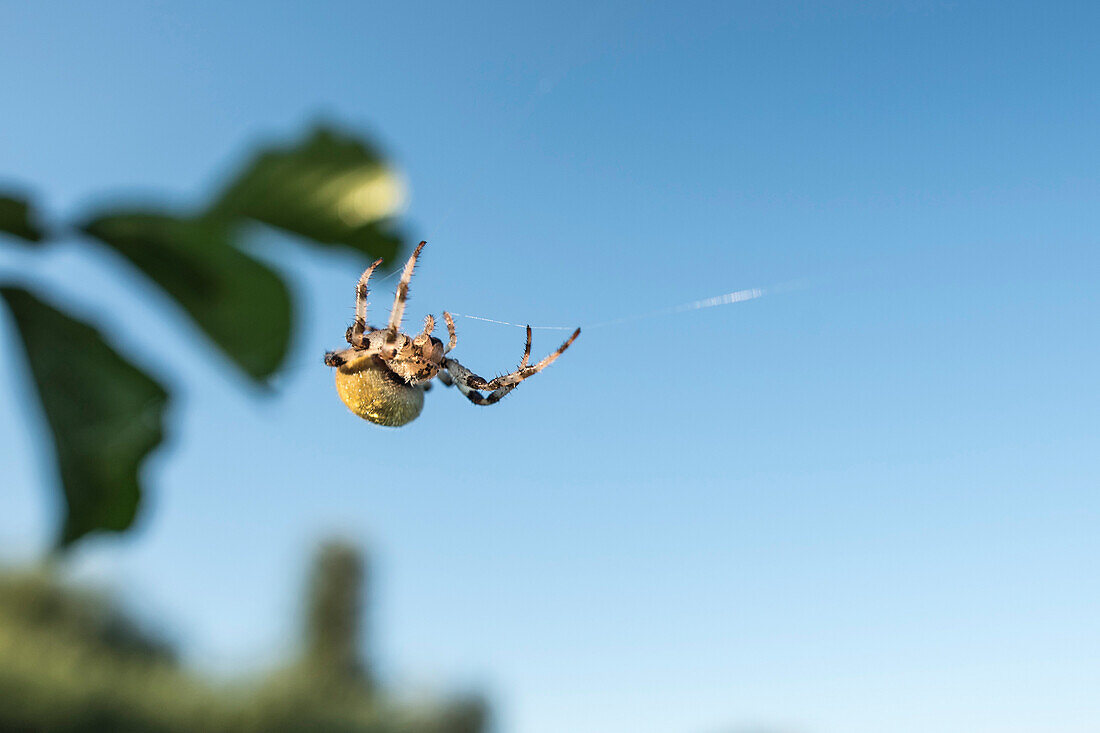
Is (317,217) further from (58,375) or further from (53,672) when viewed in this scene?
(53,672)

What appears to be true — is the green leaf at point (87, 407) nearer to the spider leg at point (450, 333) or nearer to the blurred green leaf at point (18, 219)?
the blurred green leaf at point (18, 219)

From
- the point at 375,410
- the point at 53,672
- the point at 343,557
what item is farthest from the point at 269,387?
the point at 343,557

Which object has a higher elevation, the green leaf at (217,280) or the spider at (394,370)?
the spider at (394,370)

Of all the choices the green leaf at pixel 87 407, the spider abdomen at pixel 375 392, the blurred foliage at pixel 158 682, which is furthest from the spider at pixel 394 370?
the blurred foliage at pixel 158 682

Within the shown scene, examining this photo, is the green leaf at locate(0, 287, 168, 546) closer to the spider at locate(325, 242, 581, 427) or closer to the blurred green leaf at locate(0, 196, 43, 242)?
the blurred green leaf at locate(0, 196, 43, 242)

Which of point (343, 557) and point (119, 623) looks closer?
point (119, 623)

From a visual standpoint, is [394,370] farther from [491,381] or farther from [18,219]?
[18,219]
